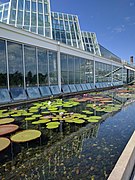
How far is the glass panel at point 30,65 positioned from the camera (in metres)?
7.55

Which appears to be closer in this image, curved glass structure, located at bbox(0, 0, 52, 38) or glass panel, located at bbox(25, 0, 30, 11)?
curved glass structure, located at bbox(0, 0, 52, 38)

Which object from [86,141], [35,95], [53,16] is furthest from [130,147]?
[53,16]

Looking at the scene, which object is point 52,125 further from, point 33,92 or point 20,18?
point 20,18

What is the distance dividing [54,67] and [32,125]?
6.72 meters

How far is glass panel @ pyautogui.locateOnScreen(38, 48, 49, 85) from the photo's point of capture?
27.7 ft

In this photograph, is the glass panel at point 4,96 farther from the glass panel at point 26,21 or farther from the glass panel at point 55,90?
the glass panel at point 26,21

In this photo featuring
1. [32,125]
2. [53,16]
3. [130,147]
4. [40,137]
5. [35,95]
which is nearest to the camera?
[130,147]

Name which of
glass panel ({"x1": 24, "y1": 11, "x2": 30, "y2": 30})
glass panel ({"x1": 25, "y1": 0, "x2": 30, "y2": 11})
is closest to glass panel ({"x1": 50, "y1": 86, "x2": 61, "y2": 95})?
glass panel ({"x1": 24, "y1": 11, "x2": 30, "y2": 30})

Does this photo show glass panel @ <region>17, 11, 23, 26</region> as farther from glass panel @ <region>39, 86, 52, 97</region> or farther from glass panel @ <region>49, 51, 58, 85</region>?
glass panel @ <region>39, 86, 52, 97</region>

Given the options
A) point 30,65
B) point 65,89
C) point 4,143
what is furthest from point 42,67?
point 4,143

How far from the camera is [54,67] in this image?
9.62 metres

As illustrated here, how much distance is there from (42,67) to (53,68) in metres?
1.01

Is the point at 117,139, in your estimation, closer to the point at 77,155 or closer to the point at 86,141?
the point at 86,141

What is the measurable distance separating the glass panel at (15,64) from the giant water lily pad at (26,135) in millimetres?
4344
